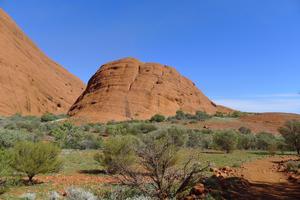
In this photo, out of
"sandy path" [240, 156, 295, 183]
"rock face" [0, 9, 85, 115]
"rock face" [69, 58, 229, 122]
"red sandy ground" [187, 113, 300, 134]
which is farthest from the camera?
"rock face" [0, 9, 85, 115]

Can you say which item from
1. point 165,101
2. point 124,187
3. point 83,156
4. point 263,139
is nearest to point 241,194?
point 124,187

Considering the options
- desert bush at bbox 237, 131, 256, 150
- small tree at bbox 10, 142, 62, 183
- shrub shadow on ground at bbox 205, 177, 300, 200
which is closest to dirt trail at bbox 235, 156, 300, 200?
shrub shadow on ground at bbox 205, 177, 300, 200

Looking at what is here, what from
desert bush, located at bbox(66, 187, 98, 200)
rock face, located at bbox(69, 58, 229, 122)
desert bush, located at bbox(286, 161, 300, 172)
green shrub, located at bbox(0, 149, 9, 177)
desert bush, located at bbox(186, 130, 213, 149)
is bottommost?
desert bush, located at bbox(66, 187, 98, 200)

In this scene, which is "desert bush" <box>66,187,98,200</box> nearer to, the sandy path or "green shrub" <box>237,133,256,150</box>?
the sandy path

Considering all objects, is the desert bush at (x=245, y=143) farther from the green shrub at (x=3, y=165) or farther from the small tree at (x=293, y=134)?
the green shrub at (x=3, y=165)

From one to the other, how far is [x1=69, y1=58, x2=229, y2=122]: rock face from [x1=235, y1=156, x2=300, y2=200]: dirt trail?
134ft

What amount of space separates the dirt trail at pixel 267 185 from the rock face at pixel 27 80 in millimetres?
50643

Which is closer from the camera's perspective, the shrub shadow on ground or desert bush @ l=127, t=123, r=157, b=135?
the shrub shadow on ground

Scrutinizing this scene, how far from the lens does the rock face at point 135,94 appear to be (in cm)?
5978

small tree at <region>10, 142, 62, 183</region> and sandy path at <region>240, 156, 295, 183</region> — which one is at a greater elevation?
small tree at <region>10, 142, 62, 183</region>

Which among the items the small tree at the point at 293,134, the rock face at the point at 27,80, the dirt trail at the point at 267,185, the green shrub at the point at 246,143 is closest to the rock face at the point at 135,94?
the rock face at the point at 27,80

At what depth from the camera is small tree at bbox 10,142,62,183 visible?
493 inches

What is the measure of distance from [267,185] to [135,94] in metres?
52.6

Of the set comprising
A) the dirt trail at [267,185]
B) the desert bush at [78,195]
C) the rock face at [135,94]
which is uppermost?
the rock face at [135,94]
